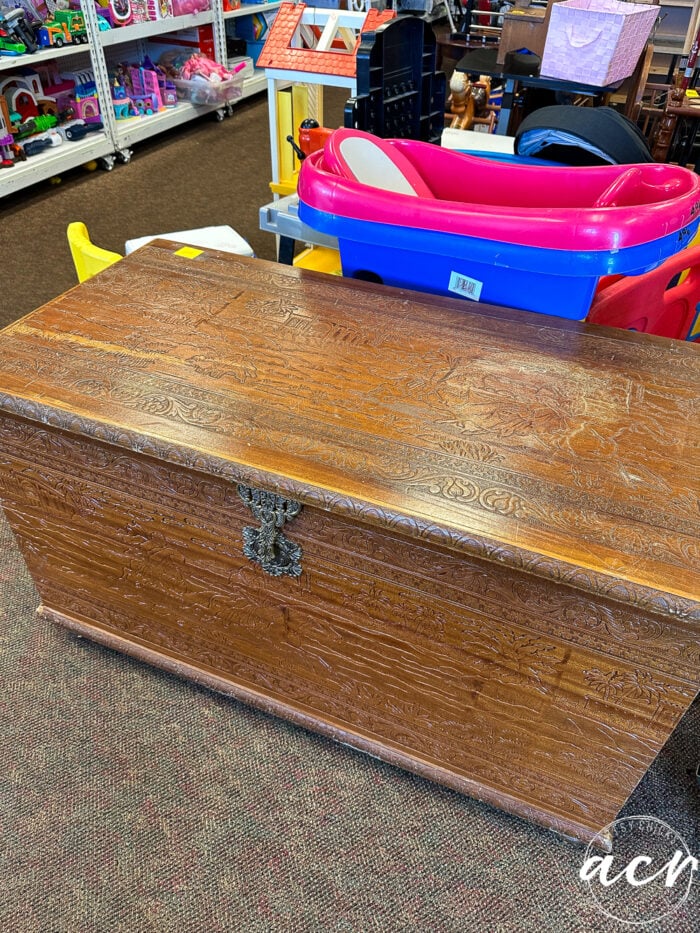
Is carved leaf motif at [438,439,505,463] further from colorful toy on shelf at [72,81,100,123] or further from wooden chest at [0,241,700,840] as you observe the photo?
colorful toy on shelf at [72,81,100,123]

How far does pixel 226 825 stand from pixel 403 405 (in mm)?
657

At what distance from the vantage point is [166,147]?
10.8 ft

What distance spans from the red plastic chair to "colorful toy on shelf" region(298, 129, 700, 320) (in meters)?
0.16

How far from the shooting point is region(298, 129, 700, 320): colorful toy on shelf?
85cm

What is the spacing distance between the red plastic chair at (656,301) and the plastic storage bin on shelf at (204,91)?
9.68ft

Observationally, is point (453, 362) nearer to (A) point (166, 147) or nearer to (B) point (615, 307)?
(B) point (615, 307)

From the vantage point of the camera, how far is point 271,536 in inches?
30.9

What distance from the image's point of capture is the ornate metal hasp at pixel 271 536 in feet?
2.44

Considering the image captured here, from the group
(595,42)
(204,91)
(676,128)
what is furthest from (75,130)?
(676,128)

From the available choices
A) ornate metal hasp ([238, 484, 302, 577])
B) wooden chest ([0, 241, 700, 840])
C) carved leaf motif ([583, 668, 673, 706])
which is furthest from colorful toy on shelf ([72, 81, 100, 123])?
carved leaf motif ([583, 668, 673, 706])

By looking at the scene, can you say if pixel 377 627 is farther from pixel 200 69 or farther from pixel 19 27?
pixel 200 69

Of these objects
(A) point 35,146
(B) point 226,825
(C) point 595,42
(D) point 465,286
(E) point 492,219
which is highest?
(C) point 595,42

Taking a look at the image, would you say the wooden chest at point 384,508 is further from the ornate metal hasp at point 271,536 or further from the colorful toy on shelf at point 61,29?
the colorful toy on shelf at point 61,29

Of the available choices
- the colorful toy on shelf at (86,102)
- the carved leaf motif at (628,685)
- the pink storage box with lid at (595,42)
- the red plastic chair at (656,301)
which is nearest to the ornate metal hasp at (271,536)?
the carved leaf motif at (628,685)
